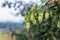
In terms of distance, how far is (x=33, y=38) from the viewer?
2248 mm

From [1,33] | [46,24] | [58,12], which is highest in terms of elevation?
[58,12]

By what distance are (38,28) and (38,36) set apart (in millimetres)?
85

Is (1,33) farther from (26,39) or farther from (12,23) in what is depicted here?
(26,39)

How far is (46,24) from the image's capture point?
2.01m

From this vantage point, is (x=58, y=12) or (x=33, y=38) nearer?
(x=58, y=12)

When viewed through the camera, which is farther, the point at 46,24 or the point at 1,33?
the point at 1,33

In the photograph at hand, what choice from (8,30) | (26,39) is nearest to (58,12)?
(26,39)

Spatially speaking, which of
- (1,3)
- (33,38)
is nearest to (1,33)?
(1,3)

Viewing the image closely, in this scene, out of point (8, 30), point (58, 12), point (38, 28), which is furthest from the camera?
point (8, 30)

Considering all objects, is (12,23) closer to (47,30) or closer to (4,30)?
(4,30)

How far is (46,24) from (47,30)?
0.06 m

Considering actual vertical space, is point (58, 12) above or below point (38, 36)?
above

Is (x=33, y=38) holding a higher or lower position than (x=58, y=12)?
lower

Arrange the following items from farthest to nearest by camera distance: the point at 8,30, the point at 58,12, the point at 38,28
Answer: the point at 8,30, the point at 38,28, the point at 58,12
